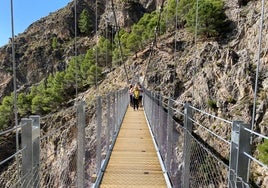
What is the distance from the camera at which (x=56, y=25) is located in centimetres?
7431

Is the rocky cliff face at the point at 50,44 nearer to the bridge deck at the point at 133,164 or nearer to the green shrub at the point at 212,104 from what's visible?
the green shrub at the point at 212,104

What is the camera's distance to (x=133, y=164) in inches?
191

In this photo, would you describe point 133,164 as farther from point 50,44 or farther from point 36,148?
point 50,44

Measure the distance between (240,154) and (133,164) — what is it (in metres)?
3.49

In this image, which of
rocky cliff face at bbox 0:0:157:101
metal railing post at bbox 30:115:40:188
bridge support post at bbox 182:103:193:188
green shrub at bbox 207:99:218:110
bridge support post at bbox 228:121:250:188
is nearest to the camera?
bridge support post at bbox 228:121:250:188

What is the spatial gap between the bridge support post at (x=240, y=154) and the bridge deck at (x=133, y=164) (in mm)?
2349

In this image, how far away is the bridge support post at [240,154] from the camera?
145 cm

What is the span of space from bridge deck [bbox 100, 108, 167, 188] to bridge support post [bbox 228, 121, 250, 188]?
2.35 m

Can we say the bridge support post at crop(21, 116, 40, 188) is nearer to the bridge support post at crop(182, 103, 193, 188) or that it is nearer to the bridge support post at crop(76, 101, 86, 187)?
the bridge support post at crop(76, 101, 86, 187)

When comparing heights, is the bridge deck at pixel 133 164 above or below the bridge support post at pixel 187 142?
below

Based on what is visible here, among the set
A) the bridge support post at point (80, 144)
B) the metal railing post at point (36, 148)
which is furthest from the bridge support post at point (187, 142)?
the metal railing post at point (36, 148)

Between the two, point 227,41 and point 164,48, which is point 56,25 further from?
point 227,41

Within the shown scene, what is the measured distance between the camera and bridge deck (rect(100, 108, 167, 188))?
154 inches

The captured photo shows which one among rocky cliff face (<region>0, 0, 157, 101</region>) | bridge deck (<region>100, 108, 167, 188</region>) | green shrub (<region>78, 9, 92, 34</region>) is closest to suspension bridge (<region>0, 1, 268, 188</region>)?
bridge deck (<region>100, 108, 167, 188</region>)
